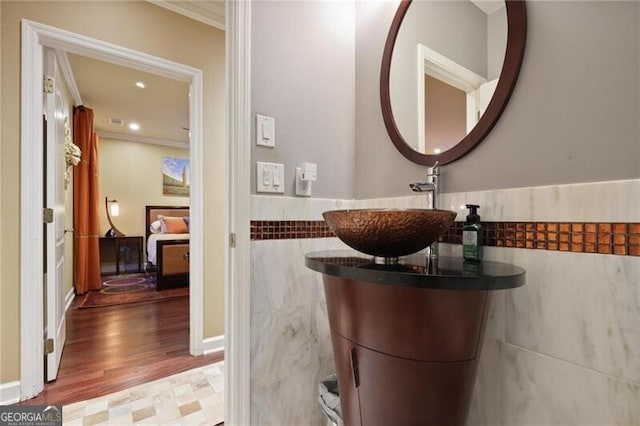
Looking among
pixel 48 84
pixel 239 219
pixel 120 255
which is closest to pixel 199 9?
pixel 48 84

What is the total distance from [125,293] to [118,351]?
188 cm

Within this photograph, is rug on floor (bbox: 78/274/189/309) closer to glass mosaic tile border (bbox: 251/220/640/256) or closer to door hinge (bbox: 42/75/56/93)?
door hinge (bbox: 42/75/56/93)

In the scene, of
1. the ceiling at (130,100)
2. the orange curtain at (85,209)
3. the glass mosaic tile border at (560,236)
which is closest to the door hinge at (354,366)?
the glass mosaic tile border at (560,236)

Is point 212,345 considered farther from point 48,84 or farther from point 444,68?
point 444,68

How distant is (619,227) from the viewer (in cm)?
69

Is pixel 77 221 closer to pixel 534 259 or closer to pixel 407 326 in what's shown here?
pixel 407 326

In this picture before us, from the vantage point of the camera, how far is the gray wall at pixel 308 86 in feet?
3.95

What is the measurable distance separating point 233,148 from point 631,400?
1.36 metres

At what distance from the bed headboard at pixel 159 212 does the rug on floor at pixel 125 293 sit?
4.04ft

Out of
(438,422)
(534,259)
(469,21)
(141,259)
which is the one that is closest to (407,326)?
(438,422)

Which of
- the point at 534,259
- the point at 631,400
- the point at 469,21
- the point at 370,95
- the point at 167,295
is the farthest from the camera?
the point at 167,295

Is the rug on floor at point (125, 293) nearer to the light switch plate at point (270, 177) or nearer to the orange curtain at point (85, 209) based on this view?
the orange curtain at point (85, 209)

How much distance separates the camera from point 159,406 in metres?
1.58

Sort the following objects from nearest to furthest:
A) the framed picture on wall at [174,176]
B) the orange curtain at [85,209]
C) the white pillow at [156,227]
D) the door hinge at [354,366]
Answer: the door hinge at [354,366]
the orange curtain at [85,209]
the white pillow at [156,227]
the framed picture on wall at [174,176]
